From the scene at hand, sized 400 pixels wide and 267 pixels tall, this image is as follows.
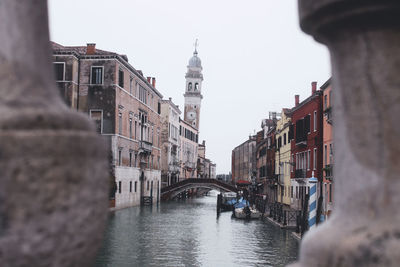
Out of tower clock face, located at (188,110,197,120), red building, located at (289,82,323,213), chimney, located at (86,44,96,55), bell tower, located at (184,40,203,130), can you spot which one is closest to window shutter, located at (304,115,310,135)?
red building, located at (289,82,323,213)

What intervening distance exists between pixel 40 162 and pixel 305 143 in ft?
107

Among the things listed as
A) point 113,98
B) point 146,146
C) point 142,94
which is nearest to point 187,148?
point 146,146

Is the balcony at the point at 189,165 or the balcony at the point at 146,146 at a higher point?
the balcony at the point at 146,146

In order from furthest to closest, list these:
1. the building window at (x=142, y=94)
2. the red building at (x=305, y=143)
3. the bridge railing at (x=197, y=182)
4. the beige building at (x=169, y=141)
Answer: the beige building at (x=169, y=141) → the bridge railing at (x=197, y=182) → the building window at (x=142, y=94) → the red building at (x=305, y=143)

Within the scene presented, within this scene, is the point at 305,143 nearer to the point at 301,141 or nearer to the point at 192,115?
the point at 301,141

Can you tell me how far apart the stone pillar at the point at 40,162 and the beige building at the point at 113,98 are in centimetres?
2936

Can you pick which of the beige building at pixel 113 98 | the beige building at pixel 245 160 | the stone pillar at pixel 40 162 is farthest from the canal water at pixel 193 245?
the beige building at pixel 245 160

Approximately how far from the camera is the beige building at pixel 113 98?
31.3 meters

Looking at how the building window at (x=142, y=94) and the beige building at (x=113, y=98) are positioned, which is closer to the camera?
the beige building at (x=113, y=98)

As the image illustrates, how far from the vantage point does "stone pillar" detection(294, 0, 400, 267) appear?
2.90 ft

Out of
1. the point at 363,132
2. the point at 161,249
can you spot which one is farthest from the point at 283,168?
the point at 363,132

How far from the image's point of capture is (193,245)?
1753 cm

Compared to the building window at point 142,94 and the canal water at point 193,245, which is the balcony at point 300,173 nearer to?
the canal water at point 193,245

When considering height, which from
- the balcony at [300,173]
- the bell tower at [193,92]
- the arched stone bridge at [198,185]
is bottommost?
the arched stone bridge at [198,185]
